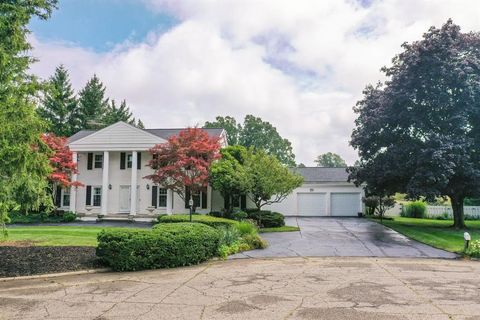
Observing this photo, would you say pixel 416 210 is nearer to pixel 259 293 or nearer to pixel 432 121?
pixel 432 121

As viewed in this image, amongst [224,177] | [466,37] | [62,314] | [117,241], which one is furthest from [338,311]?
[466,37]

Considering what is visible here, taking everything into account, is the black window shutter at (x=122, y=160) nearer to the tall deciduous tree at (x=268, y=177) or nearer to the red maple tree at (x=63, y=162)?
the red maple tree at (x=63, y=162)

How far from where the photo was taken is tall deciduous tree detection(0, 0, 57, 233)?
1029 centimetres

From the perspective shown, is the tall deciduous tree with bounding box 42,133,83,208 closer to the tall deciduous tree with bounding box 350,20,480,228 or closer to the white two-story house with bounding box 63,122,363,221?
the white two-story house with bounding box 63,122,363,221

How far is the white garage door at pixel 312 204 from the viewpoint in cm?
3291

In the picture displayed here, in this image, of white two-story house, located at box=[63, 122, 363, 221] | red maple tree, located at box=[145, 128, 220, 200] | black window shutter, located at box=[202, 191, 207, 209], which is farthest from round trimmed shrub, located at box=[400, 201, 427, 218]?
red maple tree, located at box=[145, 128, 220, 200]

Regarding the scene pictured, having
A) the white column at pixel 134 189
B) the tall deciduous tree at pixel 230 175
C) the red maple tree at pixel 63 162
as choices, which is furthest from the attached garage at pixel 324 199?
the red maple tree at pixel 63 162

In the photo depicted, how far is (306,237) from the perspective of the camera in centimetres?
1827

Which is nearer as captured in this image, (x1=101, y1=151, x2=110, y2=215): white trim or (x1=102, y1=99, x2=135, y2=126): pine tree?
(x1=101, y1=151, x2=110, y2=215): white trim

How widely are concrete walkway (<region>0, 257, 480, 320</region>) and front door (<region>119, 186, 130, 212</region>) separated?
1856 centimetres

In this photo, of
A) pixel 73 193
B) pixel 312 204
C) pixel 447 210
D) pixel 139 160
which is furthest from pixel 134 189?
pixel 447 210

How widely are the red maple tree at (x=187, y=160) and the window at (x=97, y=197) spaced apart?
22.7 feet

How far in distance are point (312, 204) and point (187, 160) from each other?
1387 centimetres

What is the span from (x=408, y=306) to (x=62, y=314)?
596 cm
